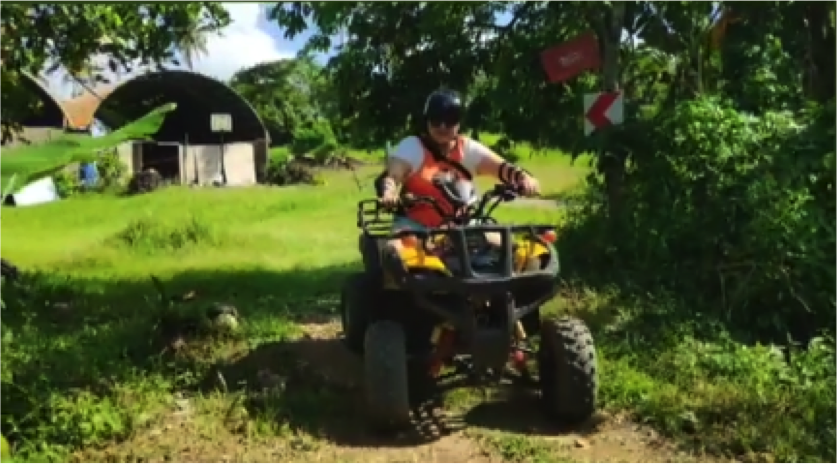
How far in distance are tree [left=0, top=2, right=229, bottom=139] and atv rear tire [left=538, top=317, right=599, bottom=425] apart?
3.54 metres

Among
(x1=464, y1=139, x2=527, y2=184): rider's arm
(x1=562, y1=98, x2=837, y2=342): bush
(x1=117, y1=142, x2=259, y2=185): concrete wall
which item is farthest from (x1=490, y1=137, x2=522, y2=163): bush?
(x1=464, y1=139, x2=527, y2=184): rider's arm

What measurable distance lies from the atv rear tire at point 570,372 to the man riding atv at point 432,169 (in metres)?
0.59

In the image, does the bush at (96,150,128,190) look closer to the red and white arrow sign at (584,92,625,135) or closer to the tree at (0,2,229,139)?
the tree at (0,2,229,139)

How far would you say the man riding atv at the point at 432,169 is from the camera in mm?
4734

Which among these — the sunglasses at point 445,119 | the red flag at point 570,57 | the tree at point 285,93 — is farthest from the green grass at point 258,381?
the tree at point 285,93

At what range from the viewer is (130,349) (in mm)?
5453

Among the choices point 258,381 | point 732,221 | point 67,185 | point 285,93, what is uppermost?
point 285,93

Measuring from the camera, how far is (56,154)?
3.11 meters

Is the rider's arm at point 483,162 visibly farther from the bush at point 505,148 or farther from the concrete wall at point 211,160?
the concrete wall at point 211,160

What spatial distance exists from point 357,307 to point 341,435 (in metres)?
0.63

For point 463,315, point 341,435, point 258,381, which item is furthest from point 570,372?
point 258,381

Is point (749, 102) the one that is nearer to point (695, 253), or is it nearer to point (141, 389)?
point (695, 253)

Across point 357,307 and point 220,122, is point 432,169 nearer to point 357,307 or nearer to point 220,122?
point 357,307

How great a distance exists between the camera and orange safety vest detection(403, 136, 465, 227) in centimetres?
476
